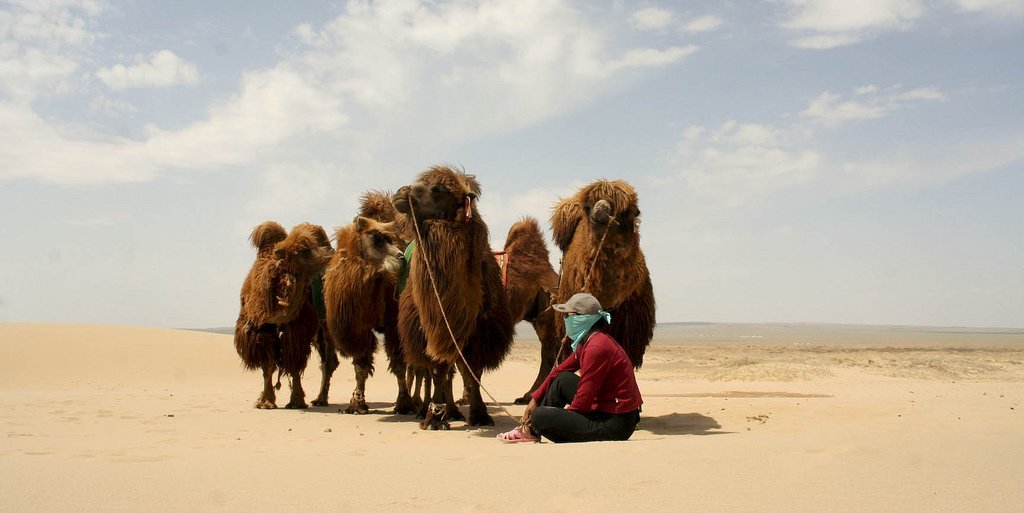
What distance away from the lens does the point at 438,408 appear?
786 cm

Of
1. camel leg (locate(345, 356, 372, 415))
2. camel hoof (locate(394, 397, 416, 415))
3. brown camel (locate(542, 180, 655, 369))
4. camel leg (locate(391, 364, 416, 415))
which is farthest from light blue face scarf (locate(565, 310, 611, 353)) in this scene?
camel leg (locate(345, 356, 372, 415))

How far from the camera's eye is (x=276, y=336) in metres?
10.4

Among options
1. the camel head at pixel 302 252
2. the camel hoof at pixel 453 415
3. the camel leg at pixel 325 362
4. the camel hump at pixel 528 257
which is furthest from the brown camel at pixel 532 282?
A: the camel leg at pixel 325 362

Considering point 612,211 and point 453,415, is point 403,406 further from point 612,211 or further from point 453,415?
point 612,211

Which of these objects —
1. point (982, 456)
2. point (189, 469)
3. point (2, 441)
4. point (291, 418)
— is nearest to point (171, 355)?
point (291, 418)

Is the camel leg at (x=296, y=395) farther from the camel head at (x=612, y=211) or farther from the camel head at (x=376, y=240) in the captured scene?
the camel head at (x=612, y=211)

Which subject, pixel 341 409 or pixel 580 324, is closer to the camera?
pixel 580 324

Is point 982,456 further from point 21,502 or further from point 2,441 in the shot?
point 2,441

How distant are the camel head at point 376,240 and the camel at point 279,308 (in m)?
1.20

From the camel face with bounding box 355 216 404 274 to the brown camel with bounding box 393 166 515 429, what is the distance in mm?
1375

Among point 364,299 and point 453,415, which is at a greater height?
point 364,299

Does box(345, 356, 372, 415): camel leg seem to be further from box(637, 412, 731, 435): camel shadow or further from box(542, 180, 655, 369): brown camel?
box(637, 412, 731, 435): camel shadow

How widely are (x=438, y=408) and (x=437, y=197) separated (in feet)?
7.06

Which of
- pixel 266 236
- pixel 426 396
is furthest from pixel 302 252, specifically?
pixel 426 396
